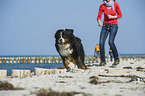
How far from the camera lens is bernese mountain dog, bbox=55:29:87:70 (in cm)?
982

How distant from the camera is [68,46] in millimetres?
10000

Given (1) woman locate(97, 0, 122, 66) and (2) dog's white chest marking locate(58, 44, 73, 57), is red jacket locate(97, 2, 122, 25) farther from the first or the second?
(2) dog's white chest marking locate(58, 44, 73, 57)

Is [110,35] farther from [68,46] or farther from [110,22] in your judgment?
[68,46]

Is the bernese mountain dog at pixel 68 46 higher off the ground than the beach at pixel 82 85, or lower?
higher

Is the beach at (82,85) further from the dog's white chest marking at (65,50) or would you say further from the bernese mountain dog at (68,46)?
the dog's white chest marking at (65,50)

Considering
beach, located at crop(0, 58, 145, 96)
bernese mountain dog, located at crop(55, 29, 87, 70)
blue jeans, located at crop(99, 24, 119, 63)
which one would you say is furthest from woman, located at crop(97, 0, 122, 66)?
beach, located at crop(0, 58, 145, 96)

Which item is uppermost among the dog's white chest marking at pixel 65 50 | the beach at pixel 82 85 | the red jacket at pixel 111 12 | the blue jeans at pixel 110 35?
the red jacket at pixel 111 12

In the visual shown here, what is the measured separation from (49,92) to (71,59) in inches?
236

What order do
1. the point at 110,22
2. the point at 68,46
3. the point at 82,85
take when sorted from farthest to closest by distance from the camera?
the point at 110,22 → the point at 68,46 → the point at 82,85

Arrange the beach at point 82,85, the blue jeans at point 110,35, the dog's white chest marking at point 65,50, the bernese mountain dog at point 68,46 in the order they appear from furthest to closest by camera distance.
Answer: the blue jeans at point 110,35 < the dog's white chest marking at point 65,50 < the bernese mountain dog at point 68,46 < the beach at point 82,85

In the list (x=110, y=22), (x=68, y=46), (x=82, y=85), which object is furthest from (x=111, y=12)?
(x=82, y=85)

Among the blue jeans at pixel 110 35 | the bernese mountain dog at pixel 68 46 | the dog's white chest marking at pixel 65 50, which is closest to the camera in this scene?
the bernese mountain dog at pixel 68 46

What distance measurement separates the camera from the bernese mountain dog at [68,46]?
982 centimetres

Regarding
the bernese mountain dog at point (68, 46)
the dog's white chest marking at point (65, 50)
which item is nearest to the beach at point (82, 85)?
the bernese mountain dog at point (68, 46)
